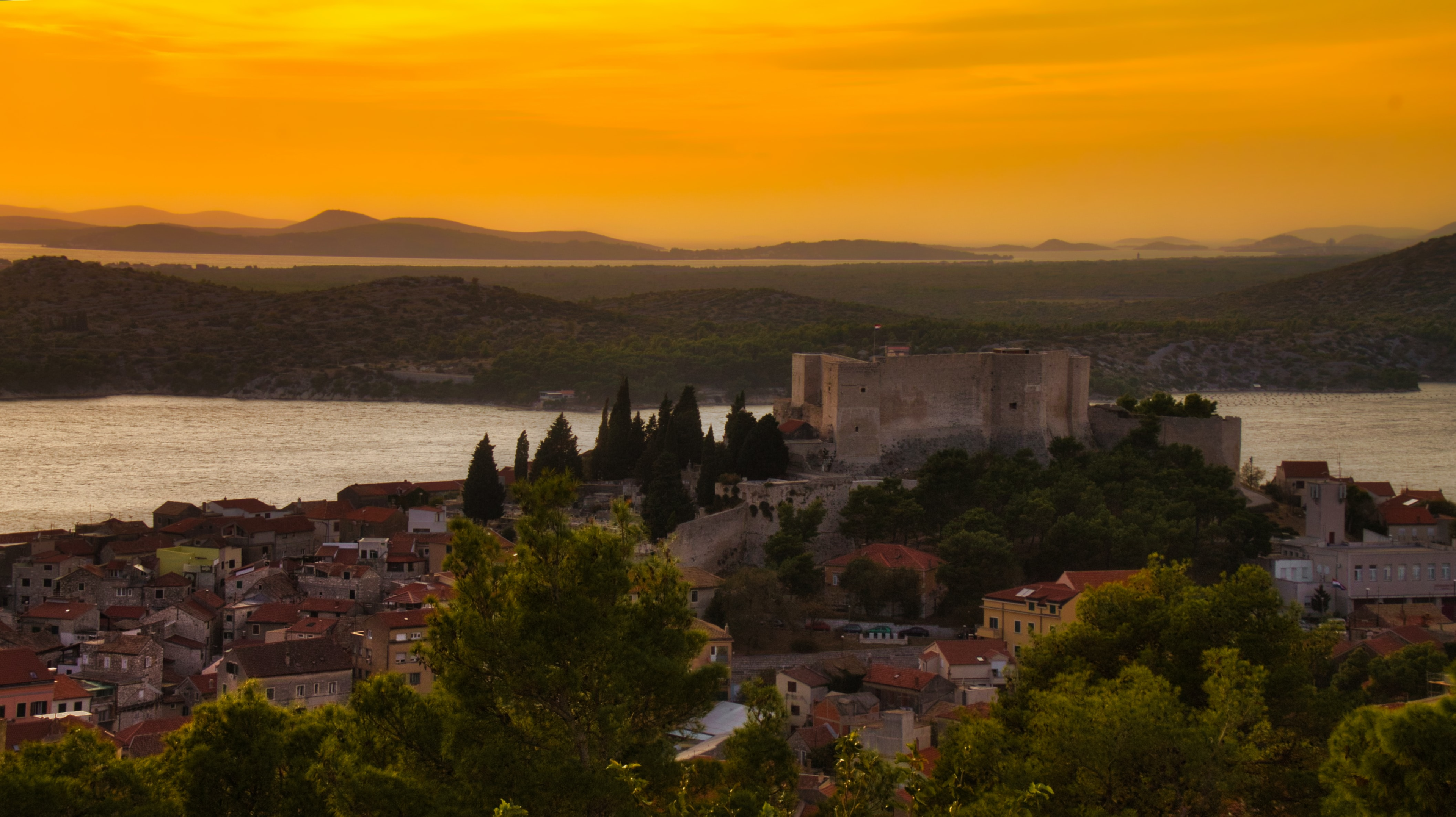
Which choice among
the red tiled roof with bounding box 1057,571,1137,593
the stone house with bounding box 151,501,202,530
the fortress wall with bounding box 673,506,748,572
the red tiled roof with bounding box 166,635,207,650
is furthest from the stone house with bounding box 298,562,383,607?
the red tiled roof with bounding box 1057,571,1137,593

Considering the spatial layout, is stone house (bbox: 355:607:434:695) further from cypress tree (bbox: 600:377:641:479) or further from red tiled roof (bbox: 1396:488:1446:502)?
red tiled roof (bbox: 1396:488:1446:502)

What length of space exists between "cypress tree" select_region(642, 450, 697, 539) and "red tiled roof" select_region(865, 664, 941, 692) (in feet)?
13.3

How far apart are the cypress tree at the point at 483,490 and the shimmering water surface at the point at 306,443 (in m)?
9.67

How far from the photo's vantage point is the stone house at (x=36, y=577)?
20.3 metres

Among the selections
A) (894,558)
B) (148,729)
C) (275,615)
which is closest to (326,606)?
(275,615)

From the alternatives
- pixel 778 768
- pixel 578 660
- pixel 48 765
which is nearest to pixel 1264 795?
pixel 778 768

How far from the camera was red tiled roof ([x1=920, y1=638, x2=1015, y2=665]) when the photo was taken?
1619cm

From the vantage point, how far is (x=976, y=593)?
18.4 meters

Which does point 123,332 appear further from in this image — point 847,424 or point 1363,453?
point 847,424

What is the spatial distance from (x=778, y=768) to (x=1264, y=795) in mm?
2388

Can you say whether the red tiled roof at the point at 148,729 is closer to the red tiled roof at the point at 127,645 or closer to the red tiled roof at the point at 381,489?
the red tiled roof at the point at 127,645

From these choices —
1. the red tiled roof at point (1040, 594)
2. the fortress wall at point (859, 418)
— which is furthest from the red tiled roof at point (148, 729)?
the fortress wall at point (859, 418)

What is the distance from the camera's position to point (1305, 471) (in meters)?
23.8

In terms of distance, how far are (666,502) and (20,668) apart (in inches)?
307
